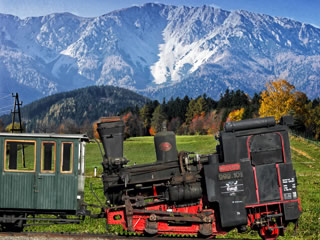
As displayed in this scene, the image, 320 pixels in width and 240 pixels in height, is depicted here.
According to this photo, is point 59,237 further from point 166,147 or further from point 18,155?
point 166,147

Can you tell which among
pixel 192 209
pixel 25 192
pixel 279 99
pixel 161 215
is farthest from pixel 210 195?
pixel 279 99

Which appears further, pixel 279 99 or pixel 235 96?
pixel 235 96

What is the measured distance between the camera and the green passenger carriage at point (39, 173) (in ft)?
41.8

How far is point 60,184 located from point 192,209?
447 cm

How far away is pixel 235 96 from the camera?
5556 inches

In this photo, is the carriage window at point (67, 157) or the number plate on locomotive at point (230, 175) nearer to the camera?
the number plate on locomotive at point (230, 175)

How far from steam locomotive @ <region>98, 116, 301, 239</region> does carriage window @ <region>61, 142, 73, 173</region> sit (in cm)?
112

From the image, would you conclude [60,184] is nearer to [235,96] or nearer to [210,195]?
[210,195]

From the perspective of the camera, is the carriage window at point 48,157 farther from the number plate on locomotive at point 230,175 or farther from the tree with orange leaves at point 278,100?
the tree with orange leaves at point 278,100

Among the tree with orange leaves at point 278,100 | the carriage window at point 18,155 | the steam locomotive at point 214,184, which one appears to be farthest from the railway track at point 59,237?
the tree with orange leaves at point 278,100

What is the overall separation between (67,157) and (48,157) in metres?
0.62


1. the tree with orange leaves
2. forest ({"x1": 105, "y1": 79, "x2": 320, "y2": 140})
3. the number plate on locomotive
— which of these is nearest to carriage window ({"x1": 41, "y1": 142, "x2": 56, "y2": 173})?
the number plate on locomotive

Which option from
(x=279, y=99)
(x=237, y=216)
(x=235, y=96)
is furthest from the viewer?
(x=235, y=96)

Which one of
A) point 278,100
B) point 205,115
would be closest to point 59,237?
point 278,100
